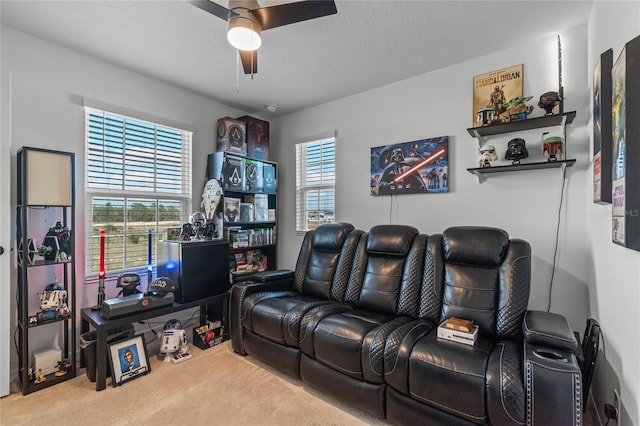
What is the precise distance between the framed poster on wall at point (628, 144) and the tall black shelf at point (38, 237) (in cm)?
319

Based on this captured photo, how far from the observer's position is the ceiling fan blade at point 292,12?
1.60 m

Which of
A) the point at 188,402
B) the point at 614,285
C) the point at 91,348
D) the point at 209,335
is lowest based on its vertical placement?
the point at 188,402

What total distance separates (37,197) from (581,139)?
393 cm

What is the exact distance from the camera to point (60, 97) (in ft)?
8.11

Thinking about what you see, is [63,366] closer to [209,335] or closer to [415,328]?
[209,335]

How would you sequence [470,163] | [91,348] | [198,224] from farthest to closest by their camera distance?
[198,224] → [470,163] → [91,348]

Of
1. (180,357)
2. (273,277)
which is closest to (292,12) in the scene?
(273,277)

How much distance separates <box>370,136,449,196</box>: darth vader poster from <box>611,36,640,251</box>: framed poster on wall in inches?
62.4

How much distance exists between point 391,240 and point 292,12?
1.73 metres

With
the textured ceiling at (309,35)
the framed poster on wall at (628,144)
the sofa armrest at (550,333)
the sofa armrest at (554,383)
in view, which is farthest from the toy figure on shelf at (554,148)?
the sofa armrest at (554,383)

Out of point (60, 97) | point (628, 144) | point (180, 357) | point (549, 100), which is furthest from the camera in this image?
point (180, 357)

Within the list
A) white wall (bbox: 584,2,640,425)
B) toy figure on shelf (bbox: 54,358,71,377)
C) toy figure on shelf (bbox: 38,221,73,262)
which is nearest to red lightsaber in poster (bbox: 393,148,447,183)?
white wall (bbox: 584,2,640,425)

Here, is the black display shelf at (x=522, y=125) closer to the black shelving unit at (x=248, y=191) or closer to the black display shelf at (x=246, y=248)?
the black shelving unit at (x=248, y=191)

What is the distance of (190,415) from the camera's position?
1.87m
